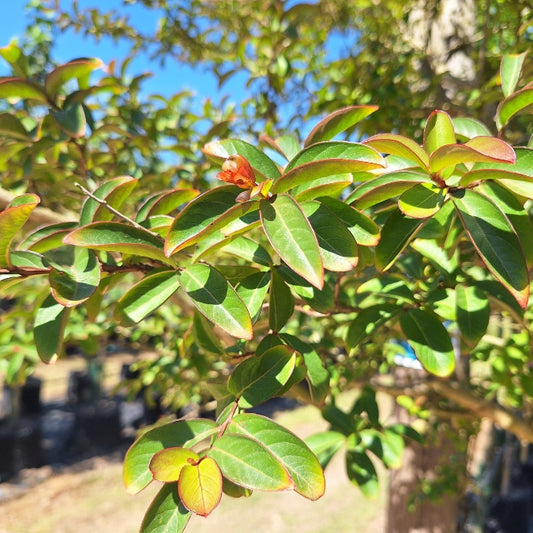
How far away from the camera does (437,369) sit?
73 centimetres

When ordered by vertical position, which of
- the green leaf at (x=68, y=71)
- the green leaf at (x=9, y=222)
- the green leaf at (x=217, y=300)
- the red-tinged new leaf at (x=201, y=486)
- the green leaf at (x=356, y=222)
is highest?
the green leaf at (x=68, y=71)

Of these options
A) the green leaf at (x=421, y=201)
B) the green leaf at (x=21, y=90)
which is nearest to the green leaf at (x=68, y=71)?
the green leaf at (x=21, y=90)

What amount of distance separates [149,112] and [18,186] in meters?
0.65

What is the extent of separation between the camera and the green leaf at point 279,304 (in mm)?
679

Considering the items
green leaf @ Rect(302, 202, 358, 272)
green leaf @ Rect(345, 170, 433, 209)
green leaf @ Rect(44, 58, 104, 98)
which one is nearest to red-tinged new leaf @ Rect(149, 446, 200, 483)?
green leaf @ Rect(302, 202, 358, 272)

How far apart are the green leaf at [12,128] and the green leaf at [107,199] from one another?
0.45 metres

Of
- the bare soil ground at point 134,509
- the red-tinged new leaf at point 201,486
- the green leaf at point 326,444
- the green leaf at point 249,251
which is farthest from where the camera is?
the bare soil ground at point 134,509

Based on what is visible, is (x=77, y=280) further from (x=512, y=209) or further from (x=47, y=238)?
(x=512, y=209)

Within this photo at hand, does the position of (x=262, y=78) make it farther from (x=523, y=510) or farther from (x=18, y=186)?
(x=523, y=510)

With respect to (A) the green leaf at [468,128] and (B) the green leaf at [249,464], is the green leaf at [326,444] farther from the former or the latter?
(A) the green leaf at [468,128]

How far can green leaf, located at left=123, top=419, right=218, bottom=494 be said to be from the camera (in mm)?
562

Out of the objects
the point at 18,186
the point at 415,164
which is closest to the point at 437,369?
the point at 415,164

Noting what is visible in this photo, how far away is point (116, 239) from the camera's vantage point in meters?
0.59

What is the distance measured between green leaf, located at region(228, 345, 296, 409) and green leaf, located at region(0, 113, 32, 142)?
2.56ft
